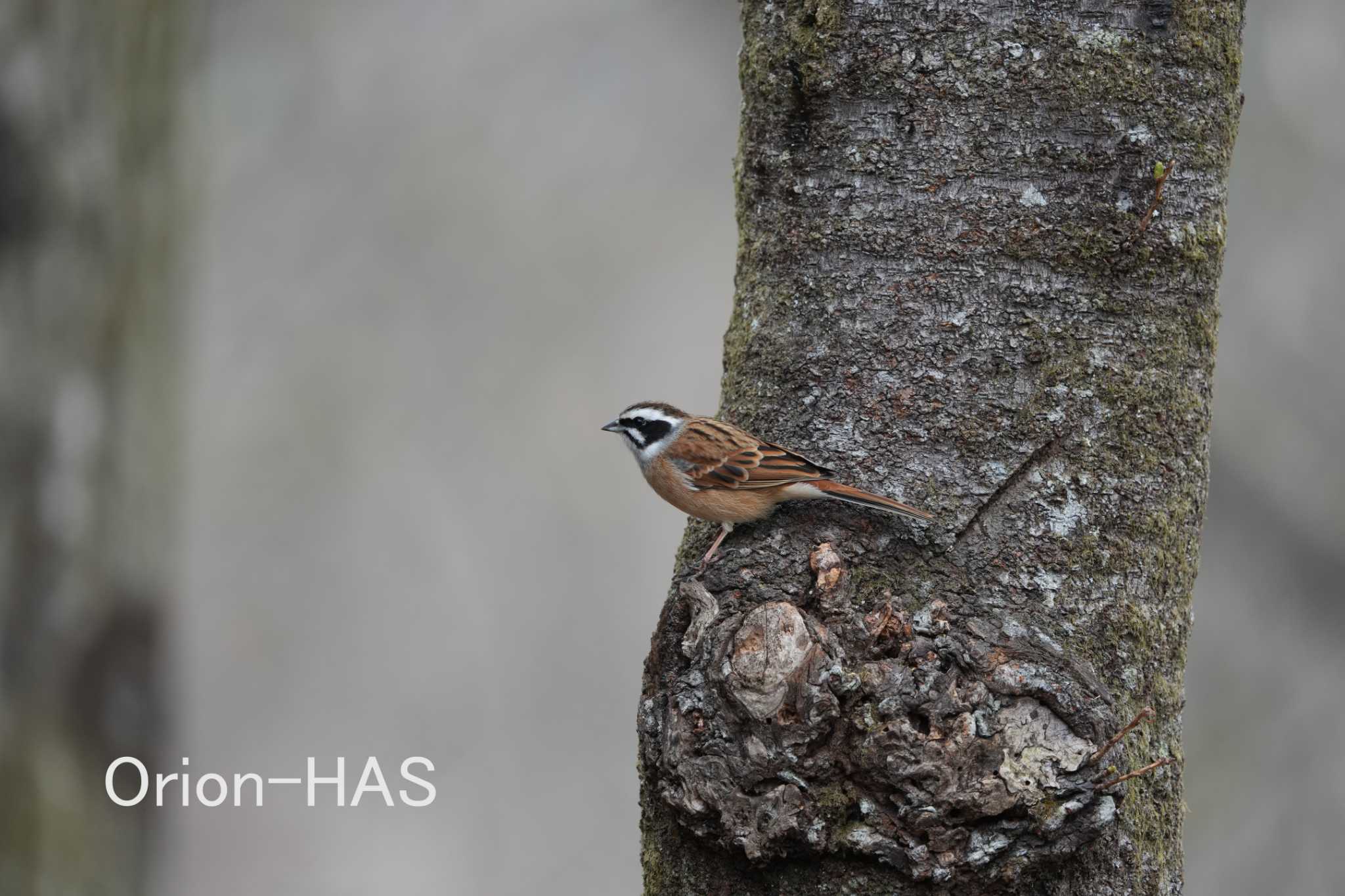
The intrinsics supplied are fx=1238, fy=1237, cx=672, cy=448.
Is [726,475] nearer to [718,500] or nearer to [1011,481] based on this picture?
[718,500]

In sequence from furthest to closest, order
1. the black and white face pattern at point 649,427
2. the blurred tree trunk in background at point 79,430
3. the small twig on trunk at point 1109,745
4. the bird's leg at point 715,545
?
the black and white face pattern at point 649,427, the blurred tree trunk in background at point 79,430, the bird's leg at point 715,545, the small twig on trunk at point 1109,745

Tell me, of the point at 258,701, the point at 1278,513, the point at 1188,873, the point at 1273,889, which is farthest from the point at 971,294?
the point at 258,701

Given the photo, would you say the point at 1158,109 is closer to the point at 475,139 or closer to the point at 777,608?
the point at 777,608

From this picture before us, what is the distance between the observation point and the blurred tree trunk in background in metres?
3.65

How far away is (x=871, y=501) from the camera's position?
8.82 ft

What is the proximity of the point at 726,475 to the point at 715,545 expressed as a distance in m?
0.29

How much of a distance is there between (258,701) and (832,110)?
27.4 ft

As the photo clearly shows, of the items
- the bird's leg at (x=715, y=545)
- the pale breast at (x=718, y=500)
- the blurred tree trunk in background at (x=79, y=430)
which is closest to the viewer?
the bird's leg at (x=715, y=545)

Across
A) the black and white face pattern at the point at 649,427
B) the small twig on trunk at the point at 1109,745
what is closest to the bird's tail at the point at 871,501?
the small twig on trunk at the point at 1109,745

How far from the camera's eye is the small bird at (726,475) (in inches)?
110

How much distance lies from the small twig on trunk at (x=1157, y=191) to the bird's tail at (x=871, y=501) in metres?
0.76

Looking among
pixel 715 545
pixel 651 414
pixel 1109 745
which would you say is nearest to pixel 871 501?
pixel 715 545

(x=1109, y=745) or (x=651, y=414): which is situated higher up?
(x=651, y=414)

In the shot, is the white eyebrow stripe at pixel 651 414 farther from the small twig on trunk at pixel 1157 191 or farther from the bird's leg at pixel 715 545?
the small twig on trunk at pixel 1157 191
